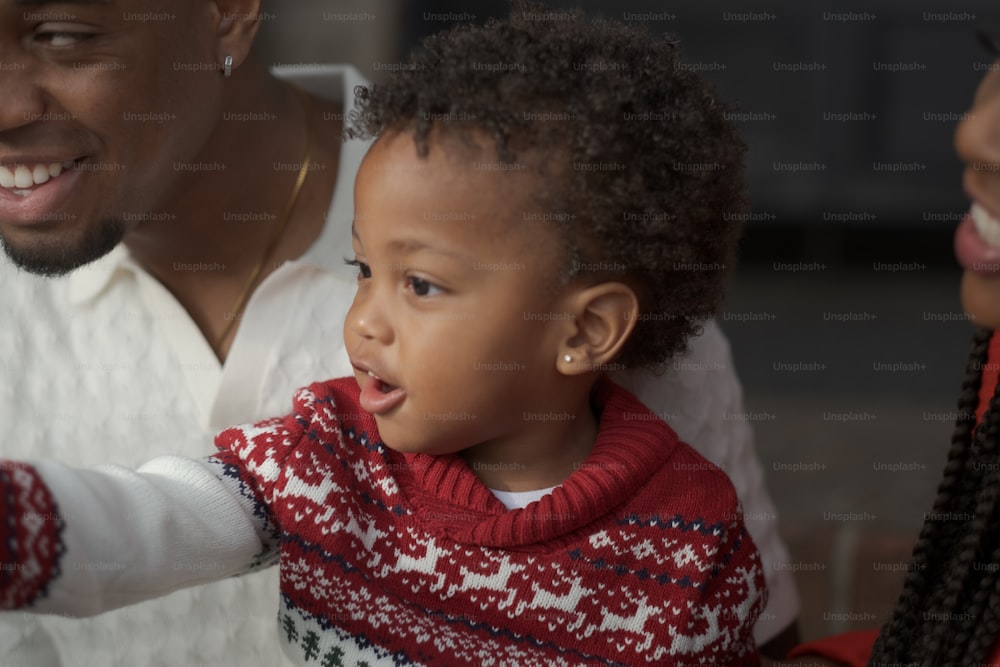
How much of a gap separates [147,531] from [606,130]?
757 millimetres

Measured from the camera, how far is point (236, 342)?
2.15 m

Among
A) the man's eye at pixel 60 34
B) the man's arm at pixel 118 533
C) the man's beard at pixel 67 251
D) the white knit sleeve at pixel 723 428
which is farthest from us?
the white knit sleeve at pixel 723 428

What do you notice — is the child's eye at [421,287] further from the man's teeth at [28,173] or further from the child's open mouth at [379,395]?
the man's teeth at [28,173]

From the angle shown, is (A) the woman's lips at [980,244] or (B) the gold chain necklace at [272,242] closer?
(A) the woman's lips at [980,244]

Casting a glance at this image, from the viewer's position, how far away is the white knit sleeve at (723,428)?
2.25m

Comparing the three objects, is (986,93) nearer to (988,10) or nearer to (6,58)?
(6,58)

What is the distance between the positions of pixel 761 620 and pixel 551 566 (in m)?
0.70

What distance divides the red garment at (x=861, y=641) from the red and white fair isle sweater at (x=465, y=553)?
270mm

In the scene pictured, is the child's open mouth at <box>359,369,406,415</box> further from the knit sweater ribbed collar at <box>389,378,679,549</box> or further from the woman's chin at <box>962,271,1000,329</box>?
the woman's chin at <box>962,271,1000,329</box>

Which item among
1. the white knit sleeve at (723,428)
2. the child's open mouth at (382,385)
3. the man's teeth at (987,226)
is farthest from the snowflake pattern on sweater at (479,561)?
the man's teeth at (987,226)

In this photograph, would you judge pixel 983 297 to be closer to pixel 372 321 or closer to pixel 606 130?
pixel 606 130

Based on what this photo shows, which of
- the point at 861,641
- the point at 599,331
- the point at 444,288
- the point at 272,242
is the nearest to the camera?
the point at 444,288

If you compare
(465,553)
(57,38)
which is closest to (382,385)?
(465,553)

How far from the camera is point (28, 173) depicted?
6.48 feet
